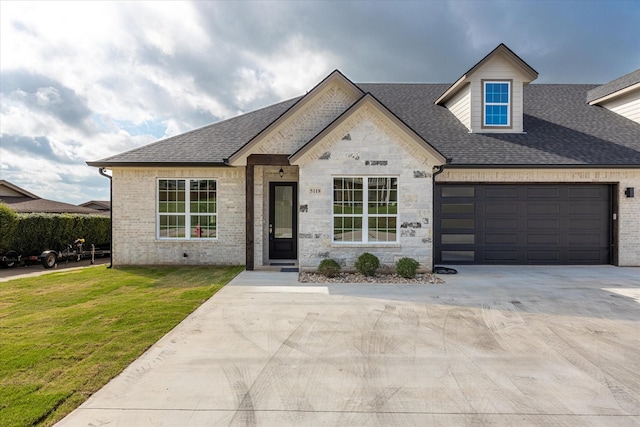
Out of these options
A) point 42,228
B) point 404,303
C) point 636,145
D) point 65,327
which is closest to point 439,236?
point 404,303

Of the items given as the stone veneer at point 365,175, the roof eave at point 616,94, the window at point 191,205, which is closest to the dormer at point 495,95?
the roof eave at point 616,94

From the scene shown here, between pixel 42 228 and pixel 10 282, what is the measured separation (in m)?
4.59

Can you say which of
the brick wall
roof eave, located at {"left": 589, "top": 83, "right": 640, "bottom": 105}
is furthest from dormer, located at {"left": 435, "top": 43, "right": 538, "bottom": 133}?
the brick wall

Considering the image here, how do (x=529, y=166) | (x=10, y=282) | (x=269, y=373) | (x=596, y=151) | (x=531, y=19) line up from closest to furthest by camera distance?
1. (x=269, y=373)
2. (x=10, y=282)
3. (x=529, y=166)
4. (x=596, y=151)
5. (x=531, y=19)

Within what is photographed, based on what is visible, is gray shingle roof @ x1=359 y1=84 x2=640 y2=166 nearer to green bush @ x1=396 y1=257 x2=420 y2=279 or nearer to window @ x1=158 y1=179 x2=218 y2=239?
green bush @ x1=396 y1=257 x2=420 y2=279

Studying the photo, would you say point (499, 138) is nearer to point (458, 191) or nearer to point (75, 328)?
point (458, 191)

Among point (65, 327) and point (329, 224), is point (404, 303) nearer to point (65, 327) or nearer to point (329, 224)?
point (329, 224)

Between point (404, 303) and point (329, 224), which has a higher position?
point (329, 224)

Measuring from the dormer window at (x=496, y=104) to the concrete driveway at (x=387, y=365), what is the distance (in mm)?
7344

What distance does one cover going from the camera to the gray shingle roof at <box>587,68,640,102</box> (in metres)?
12.7

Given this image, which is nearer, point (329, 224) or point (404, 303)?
point (404, 303)

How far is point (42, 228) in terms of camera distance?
12398mm

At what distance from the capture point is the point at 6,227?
11398 millimetres

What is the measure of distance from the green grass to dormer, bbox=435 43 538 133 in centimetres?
1066
